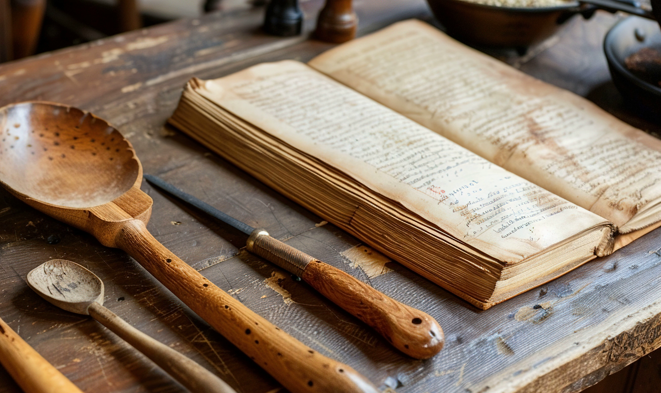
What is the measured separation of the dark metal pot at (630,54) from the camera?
103cm

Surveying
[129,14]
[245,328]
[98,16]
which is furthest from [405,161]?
[98,16]

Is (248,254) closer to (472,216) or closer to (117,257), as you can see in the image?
(117,257)

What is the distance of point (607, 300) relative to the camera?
72cm

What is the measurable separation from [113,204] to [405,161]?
1.31 ft

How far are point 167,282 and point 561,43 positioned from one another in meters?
1.11

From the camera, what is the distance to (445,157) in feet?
2.83

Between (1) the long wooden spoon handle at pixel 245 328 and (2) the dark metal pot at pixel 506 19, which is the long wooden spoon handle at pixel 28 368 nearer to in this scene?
(1) the long wooden spoon handle at pixel 245 328

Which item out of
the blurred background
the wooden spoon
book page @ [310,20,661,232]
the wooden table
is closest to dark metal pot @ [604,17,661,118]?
book page @ [310,20,661,232]

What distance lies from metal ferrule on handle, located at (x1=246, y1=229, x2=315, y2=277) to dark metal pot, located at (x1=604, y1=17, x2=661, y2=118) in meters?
0.70

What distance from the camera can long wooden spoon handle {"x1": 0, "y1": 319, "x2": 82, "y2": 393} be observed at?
0.52 m

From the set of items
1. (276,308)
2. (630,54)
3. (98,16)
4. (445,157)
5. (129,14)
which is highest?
(630,54)

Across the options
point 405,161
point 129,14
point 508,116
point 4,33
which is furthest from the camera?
point 129,14

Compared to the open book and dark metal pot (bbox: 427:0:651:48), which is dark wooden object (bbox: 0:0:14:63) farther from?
dark metal pot (bbox: 427:0:651:48)

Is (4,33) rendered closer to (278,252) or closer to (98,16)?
(98,16)
